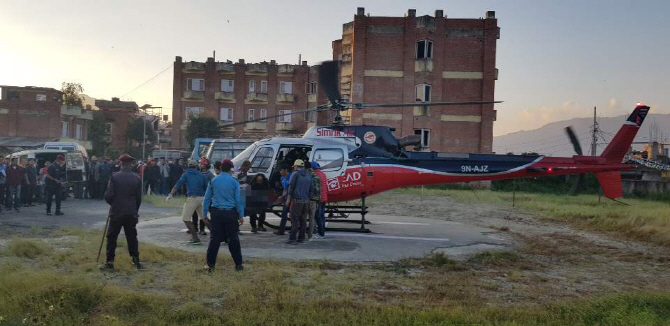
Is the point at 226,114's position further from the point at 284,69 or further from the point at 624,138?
the point at 624,138

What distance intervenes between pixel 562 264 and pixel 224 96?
44177mm

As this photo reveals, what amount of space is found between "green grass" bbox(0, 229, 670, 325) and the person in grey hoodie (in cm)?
257

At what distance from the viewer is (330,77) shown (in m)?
11.6

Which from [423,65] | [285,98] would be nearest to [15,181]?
[423,65]

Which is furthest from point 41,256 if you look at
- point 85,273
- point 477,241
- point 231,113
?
point 231,113

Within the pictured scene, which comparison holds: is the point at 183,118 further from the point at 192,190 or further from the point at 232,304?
the point at 232,304

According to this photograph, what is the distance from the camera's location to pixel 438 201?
2341cm

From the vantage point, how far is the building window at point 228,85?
5144 cm

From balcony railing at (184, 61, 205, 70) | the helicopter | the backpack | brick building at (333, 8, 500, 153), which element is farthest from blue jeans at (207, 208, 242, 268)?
balcony railing at (184, 61, 205, 70)

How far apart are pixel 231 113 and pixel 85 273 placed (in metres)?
44.5

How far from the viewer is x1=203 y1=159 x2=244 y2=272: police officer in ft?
27.7

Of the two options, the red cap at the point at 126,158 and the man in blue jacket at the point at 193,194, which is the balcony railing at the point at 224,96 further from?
the red cap at the point at 126,158

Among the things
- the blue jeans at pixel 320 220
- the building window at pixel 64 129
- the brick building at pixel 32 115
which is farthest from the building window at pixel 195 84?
the blue jeans at pixel 320 220

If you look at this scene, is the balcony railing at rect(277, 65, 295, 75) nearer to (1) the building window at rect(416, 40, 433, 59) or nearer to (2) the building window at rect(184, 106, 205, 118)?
Result: (2) the building window at rect(184, 106, 205, 118)
